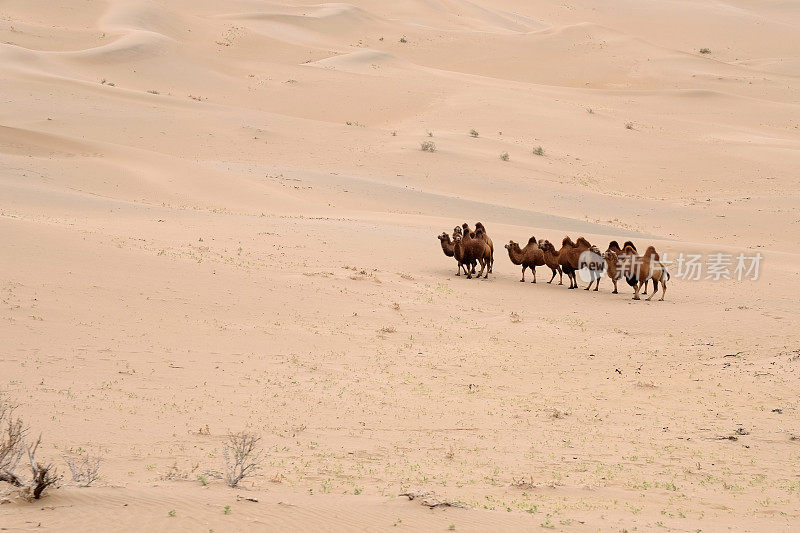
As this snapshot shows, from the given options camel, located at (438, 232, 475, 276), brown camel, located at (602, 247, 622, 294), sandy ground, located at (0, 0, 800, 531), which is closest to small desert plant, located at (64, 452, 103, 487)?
sandy ground, located at (0, 0, 800, 531)

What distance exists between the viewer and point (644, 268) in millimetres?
18688

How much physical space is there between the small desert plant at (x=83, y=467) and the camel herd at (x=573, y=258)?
1263 centimetres

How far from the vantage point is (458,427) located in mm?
10602

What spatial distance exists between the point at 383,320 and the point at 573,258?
5.98 meters

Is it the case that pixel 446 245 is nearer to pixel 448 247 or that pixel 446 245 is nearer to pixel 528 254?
pixel 448 247

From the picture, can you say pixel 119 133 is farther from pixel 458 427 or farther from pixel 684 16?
pixel 684 16

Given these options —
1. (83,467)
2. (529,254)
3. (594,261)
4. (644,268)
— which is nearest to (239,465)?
(83,467)

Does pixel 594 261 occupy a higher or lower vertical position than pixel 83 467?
higher

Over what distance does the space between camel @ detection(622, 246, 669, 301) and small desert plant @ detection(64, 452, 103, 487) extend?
12.8 m

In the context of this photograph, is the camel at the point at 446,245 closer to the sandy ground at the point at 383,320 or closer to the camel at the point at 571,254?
the sandy ground at the point at 383,320

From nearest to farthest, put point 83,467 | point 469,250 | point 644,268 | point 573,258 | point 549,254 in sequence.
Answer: point 83,467, point 644,268, point 573,258, point 549,254, point 469,250

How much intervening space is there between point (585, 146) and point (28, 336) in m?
32.6

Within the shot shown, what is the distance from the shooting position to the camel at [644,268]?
18.6m

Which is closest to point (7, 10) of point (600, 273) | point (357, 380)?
point (600, 273)
